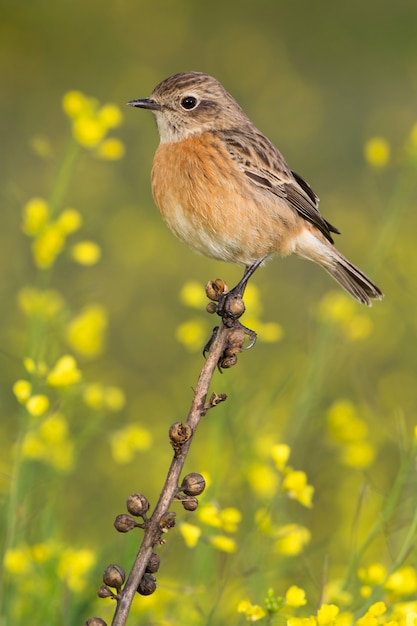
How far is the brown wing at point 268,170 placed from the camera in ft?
17.0

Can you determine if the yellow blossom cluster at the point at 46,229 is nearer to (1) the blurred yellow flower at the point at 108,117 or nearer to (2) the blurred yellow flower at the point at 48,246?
(2) the blurred yellow flower at the point at 48,246

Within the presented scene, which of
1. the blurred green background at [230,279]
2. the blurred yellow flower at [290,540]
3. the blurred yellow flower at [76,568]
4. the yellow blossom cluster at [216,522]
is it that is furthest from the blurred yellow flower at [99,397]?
the blurred yellow flower at [290,540]

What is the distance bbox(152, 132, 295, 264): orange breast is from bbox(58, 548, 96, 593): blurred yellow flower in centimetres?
163

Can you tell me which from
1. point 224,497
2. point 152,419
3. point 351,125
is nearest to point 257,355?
point 152,419

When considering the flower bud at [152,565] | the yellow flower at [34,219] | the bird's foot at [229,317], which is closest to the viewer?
the flower bud at [152,565]

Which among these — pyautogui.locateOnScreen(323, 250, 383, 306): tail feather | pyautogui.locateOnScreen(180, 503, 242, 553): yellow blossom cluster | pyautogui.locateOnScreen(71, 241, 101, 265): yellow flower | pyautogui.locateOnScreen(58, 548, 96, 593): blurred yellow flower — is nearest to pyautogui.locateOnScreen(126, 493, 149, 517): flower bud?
pyautogui.locateOnScreen(180, 503, 242, 553): yellow blossom cluster

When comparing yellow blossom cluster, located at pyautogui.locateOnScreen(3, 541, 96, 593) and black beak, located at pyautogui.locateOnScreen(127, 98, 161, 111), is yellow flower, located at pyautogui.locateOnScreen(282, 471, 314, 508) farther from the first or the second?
black beak, located at pyautogui.locateOnScreen(127, 98, 161, 111)

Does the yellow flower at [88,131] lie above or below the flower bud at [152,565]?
above

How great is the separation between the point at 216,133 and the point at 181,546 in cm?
212

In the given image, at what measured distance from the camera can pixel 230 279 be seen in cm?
844

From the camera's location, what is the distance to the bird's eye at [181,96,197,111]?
17.1ft

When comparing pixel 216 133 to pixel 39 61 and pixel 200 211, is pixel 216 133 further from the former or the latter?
pixel 39 61

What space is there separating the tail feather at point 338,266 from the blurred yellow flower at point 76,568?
7.24ft

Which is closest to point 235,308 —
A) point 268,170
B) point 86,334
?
point 86,334
